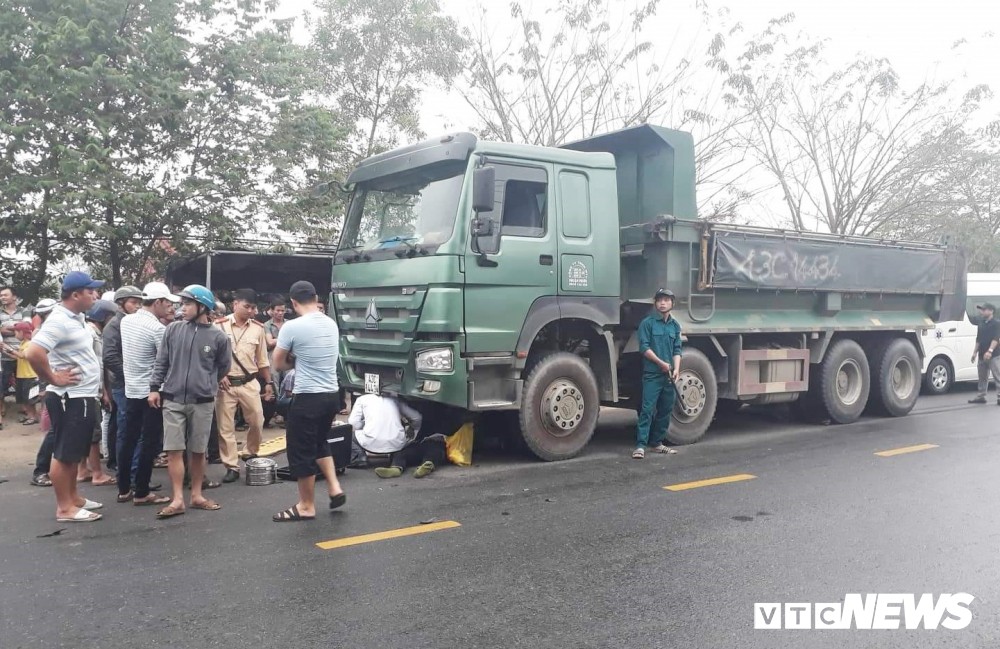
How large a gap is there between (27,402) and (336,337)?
22.6ft

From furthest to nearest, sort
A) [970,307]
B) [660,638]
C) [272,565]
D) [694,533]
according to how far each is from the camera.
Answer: [970,307] → [694,533] → [272,565] → [660,638]

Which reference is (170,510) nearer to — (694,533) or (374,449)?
(374,449)

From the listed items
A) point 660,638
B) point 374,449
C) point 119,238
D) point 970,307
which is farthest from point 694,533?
point 970,307

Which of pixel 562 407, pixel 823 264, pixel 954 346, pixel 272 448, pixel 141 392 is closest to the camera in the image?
pixel 141 392

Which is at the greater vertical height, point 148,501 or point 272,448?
point 272,448

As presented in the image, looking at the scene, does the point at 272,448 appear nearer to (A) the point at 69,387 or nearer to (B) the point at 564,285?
(A) the point at 69,387

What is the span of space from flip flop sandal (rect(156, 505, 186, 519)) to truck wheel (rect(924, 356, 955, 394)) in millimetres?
12108

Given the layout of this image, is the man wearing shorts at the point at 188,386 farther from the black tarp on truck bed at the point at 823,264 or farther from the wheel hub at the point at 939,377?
the wheel hub at the point at 939,377

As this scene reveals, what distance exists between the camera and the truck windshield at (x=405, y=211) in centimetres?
686

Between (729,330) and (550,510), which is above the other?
(729,330)

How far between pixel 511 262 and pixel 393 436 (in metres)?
1.87

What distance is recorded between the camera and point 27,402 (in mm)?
10312

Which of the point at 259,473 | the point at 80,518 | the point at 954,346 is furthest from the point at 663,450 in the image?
the point at 954,346

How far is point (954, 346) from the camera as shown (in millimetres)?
13398
